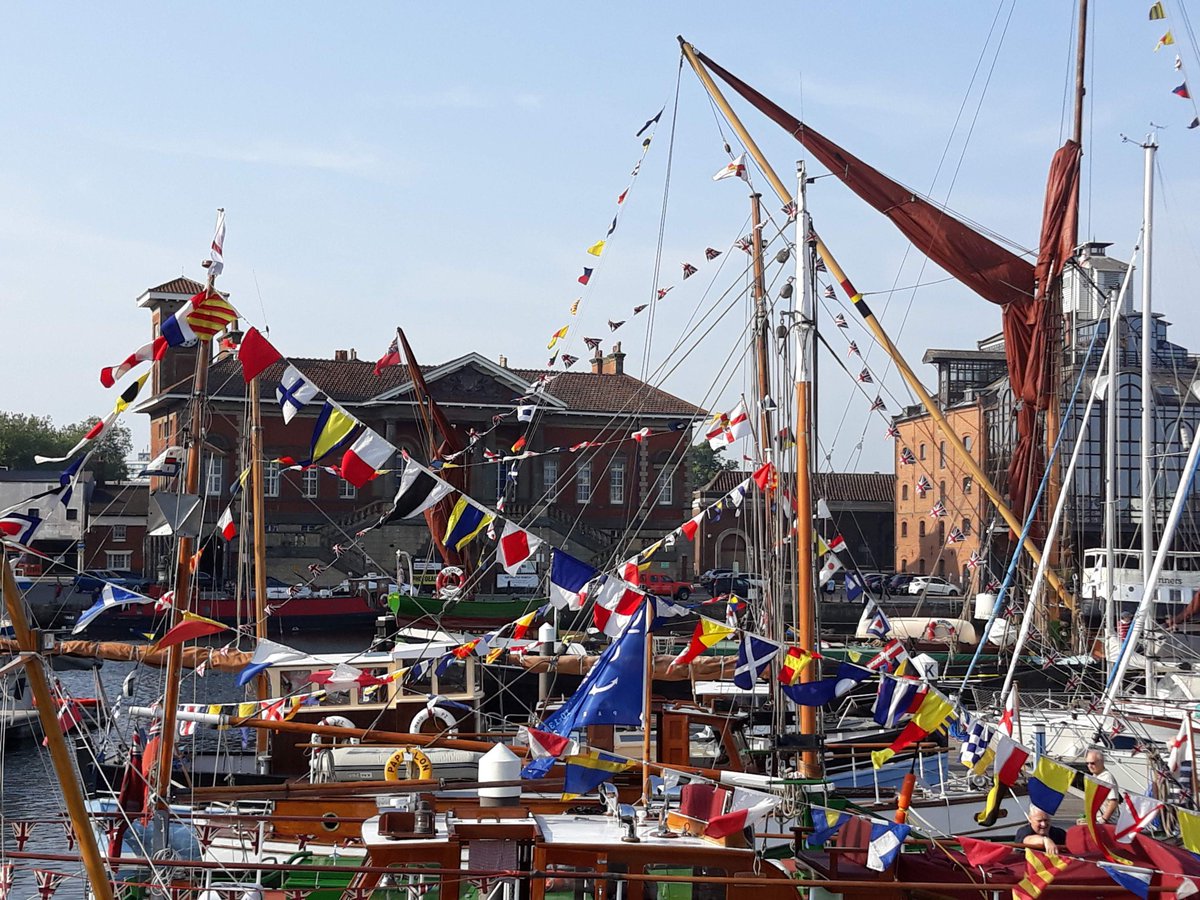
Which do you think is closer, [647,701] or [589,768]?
[589,768]

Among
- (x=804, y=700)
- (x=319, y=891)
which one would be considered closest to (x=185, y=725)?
(x=319, y=891)

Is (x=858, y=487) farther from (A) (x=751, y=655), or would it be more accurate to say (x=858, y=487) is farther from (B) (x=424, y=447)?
(A) (x=751, y=655)

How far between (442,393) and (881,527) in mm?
27057

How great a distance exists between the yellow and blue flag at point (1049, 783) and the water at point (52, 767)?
313 inches

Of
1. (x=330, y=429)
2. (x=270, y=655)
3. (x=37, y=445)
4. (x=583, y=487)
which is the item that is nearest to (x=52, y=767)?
(x=270, y=655)

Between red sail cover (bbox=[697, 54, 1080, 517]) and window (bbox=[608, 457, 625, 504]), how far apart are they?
38.9m

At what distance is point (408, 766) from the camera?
18375 mm

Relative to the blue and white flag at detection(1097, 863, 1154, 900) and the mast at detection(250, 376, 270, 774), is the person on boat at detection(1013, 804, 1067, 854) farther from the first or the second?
the mast at detection(250, 376, 270, 774)

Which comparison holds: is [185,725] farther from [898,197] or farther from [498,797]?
[898,197]

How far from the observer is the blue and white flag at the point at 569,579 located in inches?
492

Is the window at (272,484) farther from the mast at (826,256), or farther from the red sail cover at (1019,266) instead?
the mast at (826,256)

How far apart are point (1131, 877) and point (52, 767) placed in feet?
69.5

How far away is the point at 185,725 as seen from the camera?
19.7 m

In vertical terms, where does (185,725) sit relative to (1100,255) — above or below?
below
